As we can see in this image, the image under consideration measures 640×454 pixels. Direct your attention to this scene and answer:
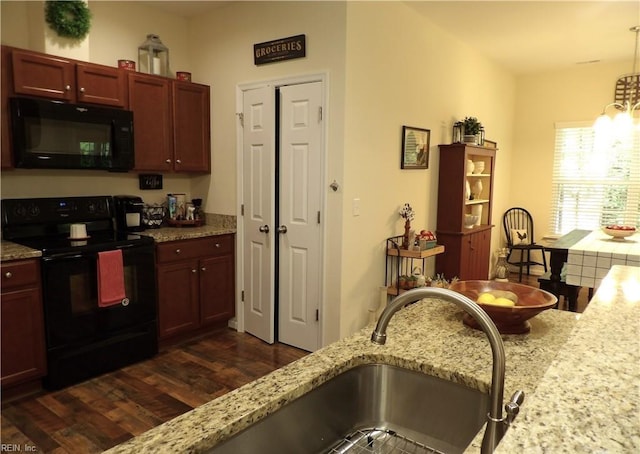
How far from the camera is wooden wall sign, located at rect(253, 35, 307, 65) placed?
324cm

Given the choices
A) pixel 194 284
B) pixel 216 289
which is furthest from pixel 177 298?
pixel 216 289

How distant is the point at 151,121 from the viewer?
356cm

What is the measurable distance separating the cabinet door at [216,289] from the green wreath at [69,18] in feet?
6.16

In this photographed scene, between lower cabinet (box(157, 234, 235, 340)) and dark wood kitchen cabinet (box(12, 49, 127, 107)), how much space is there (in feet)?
3.86

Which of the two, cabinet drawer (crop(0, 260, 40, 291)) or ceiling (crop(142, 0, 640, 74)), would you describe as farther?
ceiling (crop(142, 0, 640, 74))

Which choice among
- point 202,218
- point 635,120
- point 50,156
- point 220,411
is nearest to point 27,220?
point 50,156

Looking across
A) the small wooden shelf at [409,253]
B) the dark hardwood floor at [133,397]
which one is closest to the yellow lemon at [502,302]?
the dark hardwood floor at [133,397]

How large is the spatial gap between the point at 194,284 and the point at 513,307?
111 inches

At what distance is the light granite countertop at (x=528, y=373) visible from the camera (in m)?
0.57

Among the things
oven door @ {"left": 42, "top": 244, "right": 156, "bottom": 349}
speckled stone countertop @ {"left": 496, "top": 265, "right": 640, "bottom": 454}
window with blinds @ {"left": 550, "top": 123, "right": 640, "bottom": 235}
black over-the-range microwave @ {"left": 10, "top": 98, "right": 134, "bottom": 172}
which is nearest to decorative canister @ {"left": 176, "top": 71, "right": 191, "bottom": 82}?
black over-the-range microwave @ {"left": 10, "top": 98, "right": 134, "bottom": 172}

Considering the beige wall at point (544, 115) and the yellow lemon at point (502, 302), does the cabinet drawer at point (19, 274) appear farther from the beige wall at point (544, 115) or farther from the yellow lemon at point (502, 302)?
the beige wall at point (544, 115)

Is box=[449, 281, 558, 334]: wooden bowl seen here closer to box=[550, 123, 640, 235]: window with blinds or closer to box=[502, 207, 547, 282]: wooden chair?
box=[502, 207, 547, 282]: wooden chair

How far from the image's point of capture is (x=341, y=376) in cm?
118

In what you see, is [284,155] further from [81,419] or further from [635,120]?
[635,120]
